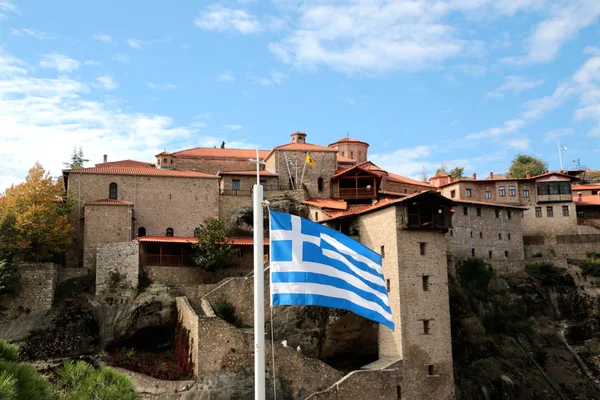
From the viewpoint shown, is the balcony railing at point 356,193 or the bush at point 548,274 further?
the balcony railing at point 356,193

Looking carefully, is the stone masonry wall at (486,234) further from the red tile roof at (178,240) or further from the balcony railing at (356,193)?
the red tile roof at (178,240)

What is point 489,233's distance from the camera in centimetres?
5772

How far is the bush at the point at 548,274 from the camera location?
54.7 metres

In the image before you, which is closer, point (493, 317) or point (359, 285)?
point (359, 285)

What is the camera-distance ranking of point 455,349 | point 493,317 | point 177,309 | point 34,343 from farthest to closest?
point 493,317
point 455,349
point 177,309
point 34,343

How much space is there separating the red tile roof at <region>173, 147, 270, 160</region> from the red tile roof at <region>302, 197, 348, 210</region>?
37.5ft

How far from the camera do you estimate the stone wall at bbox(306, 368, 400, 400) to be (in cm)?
3594

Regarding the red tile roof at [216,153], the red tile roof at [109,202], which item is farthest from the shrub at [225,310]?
the red tile roof at [216,153]

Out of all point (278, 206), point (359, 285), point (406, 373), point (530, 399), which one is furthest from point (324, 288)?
point (278, 206)

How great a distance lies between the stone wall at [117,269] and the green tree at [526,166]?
62591mm

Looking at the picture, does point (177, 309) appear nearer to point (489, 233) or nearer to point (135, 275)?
point (135, 275)

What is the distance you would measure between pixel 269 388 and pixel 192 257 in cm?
1222

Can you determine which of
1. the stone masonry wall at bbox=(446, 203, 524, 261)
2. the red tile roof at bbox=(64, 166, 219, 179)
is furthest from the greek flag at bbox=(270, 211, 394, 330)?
the stone masonry wall at bbox=(446, 203, 524, 261)

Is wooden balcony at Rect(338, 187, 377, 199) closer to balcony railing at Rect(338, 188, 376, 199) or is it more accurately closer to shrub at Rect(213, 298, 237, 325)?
balcony railing at Rect(338, 188, 376, 199)
